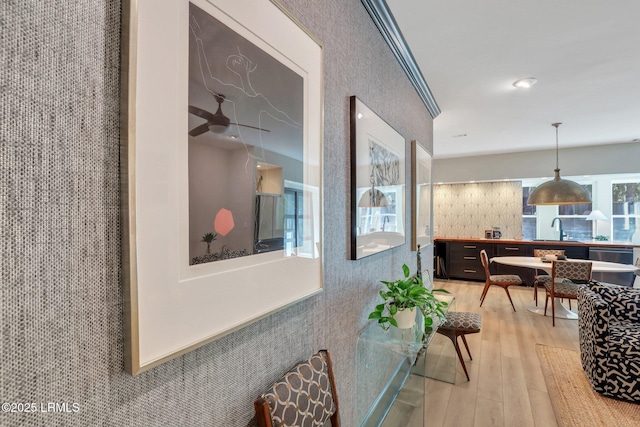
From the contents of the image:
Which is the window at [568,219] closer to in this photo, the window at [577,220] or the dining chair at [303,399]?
the window at [577,220]

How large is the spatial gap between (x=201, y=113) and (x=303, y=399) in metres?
0.89

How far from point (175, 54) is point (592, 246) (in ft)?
23.0

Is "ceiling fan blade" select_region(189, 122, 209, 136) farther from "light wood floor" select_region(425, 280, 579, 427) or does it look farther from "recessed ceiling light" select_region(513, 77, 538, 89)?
"recessed ceiling light" select_region(513, 77, 538, 89)

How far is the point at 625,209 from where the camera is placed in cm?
634

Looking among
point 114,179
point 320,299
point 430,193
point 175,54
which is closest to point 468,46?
point 430,193

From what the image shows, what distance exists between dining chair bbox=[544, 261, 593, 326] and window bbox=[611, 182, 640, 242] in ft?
11.1

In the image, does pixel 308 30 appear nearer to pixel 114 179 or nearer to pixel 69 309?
pixel 114 179

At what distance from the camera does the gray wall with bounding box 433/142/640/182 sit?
5.36 meters

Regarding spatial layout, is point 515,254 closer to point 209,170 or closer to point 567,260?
point 567,260

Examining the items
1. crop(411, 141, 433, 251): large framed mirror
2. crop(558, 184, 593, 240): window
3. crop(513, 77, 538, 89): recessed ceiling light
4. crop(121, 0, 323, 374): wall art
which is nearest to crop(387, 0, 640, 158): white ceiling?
crop(513, 77, 538, 89): recessed ceiling light

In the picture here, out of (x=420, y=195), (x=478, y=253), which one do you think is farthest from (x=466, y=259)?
(x=420, y=195)

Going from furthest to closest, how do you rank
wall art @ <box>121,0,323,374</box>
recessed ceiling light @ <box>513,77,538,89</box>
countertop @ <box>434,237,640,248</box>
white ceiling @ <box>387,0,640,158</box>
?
countertop @ <box>434,237,640,248</box>, recessed ceiling light @ <box>513,77,538,89</box>, white ceiling @ <box>387,0,640,158</box>, wall art @ <box>121,0,323,374</box>

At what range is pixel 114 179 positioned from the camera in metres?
0.58

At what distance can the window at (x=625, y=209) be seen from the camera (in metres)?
6.23
